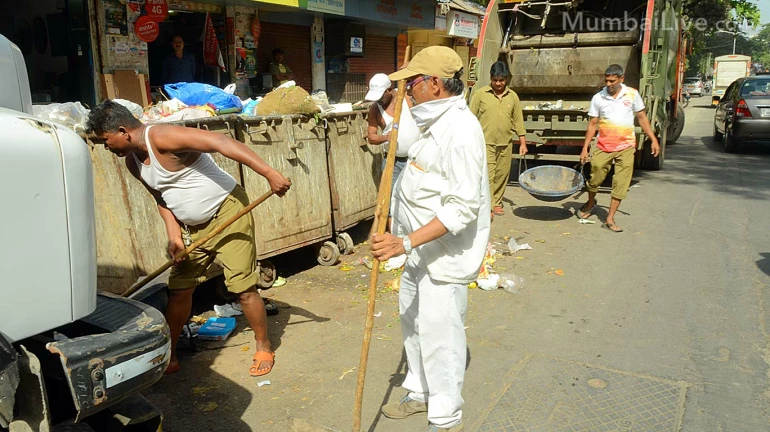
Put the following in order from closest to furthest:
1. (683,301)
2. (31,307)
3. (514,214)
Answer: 1. (31,307)
2. (683,301)
3. (514,214)

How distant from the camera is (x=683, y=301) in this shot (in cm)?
512

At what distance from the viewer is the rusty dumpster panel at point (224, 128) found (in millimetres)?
5004

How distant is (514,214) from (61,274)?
6.84 meters

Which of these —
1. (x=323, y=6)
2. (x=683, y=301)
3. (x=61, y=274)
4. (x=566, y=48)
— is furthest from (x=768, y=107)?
(x=61, y=274)

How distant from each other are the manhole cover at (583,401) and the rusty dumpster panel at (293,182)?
2.52m

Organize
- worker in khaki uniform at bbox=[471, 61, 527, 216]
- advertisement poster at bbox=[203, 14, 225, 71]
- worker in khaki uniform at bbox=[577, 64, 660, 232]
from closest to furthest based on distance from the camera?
worker in khaki uniform at bbox=[577, 64, 660, 232]
worker in khaki uniform at bbox=[471, 61, 527, 216]
advertisement poster at bbox=[203, 14, 225, 71]

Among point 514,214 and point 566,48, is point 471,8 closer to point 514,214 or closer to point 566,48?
point 566,48

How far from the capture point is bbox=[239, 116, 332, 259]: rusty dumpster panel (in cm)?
541

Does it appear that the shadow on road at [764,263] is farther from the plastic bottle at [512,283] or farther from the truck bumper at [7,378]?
the truck bumper at [7,378]

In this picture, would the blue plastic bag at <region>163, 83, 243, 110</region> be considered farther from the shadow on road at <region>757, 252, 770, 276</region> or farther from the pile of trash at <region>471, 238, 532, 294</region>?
the shadow on road at <region>757, 252, 770, 276</region>

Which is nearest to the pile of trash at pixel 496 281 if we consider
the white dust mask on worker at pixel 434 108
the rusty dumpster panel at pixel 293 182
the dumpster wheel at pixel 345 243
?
the dumpster wheel at pixel 345 243

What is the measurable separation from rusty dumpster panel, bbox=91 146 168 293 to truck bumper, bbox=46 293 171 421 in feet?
6.89

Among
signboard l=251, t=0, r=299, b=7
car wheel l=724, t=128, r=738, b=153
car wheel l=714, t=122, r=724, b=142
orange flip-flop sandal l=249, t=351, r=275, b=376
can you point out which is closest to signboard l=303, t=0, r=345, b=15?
signboard l=251, t=0, r=299, b=7

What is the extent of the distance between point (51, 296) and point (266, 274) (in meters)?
3.53
